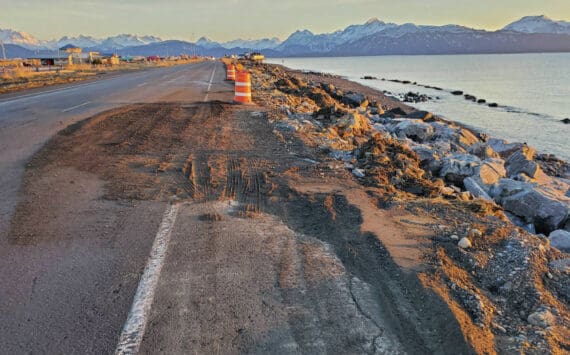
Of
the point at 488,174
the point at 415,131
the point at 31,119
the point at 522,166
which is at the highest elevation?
the point at 31,119

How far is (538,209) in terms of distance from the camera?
7.18 metres

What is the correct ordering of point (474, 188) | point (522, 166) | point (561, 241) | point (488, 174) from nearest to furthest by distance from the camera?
point (561, 241) < point (474, 188) < point (488, 174) < point (522, 166)

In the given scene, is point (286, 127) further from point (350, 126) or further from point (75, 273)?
point (75, 273)

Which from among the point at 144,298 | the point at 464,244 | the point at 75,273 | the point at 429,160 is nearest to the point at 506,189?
the point at 429,160

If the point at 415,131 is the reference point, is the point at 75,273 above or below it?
above

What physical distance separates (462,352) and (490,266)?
1437mm

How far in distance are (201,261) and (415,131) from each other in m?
12.8

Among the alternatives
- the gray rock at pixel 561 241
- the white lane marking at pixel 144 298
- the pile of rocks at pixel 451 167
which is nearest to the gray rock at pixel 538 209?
the pile of rocks at pixel 451 167

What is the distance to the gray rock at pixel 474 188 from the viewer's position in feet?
26.7

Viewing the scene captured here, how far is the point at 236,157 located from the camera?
783 centimetres

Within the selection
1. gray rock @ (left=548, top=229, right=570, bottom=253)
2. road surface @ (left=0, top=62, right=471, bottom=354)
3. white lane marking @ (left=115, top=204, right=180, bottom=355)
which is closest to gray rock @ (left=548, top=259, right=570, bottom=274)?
road surface @ (left=0, top=62, right=471, bottom=354)

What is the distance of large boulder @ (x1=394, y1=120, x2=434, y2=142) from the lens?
14922 mm

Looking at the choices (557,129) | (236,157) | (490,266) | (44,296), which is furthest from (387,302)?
(557,129)

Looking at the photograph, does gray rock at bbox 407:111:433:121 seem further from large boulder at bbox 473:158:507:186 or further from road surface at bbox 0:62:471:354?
road surface at bbox 0:62:471:354
